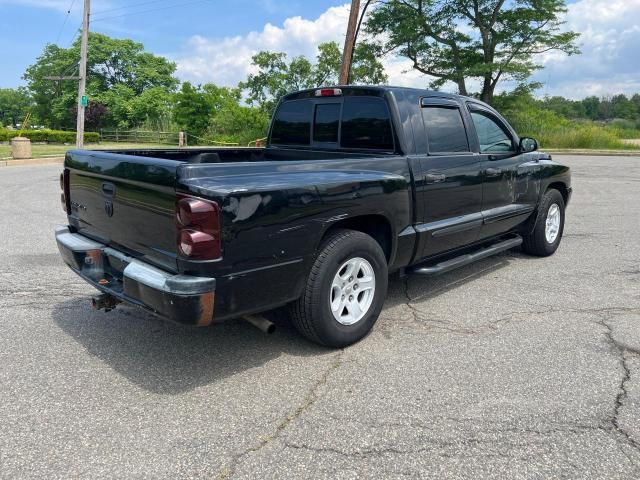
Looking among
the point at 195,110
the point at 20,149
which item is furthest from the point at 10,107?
the point at 20,149

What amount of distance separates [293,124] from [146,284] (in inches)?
104

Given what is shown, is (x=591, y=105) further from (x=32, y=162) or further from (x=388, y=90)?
(x=388, y=90)

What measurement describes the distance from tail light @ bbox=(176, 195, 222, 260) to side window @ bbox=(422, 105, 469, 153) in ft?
7.40

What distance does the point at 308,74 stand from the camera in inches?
1794

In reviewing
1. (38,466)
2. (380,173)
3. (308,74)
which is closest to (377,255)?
(380,173)

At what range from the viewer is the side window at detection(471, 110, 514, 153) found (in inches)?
203

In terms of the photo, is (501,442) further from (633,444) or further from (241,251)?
(241,251)

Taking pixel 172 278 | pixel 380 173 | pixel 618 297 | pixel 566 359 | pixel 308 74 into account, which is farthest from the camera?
pixel 308 74

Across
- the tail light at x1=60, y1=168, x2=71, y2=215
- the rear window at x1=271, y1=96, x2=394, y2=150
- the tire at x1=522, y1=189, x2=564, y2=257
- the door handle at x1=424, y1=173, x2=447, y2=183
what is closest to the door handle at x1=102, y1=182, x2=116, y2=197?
the tail light at x1=60, y1=168, x2=71, y2=215

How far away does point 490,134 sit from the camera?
17.5 ft

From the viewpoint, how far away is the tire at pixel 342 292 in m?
3.45

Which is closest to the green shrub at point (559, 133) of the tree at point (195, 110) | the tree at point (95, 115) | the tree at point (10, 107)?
the tree at point (195, 110)

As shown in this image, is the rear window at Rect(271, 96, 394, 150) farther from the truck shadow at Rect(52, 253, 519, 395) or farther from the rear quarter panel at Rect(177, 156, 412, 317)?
the truck shadow at Rect(52, 253, 519, 395)

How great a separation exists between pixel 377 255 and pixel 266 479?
186 centimetres
